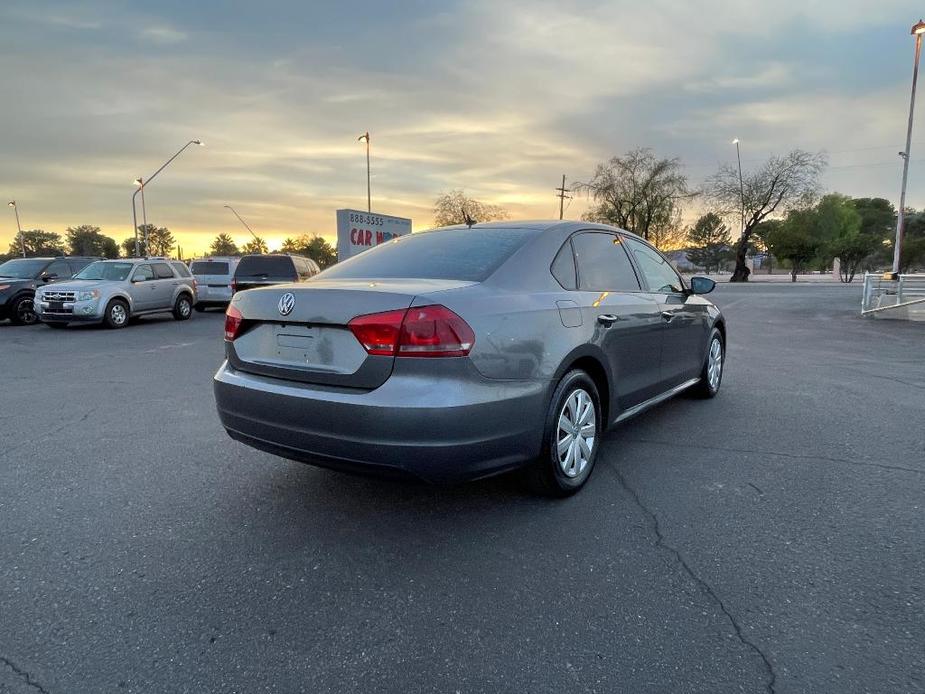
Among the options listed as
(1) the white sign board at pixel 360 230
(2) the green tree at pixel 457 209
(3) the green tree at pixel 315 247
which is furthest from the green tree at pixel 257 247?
(1) the white sign board at pixel 360 230

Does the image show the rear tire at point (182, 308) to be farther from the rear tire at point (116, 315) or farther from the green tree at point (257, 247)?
the green tree at point (257, 247)

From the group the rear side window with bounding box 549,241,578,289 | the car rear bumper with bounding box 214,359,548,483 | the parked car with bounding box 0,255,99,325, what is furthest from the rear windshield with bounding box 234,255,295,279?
the car rear bumper with bounding box 214,359,548,483

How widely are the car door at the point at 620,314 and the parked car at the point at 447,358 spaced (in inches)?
0.7

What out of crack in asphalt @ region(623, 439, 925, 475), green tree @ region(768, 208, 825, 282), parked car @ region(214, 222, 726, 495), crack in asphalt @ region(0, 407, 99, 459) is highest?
green tree @ region(768, 208, 825, 282)

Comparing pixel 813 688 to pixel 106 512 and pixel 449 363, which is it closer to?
pixel 449 363

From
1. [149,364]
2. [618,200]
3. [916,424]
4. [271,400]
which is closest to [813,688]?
[271,400]

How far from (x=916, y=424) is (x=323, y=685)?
5.36 m

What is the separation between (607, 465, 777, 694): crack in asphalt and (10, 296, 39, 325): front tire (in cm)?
1645

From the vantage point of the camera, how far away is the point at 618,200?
55.7 m

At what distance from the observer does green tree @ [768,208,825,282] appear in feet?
182

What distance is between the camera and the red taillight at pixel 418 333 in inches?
108

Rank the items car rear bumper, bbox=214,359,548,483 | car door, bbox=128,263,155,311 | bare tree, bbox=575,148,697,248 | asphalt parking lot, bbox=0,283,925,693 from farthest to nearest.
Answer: bare tree, bbox=575,148,697,248, car door, bbox=128,263,155,311, car rear bumper, bbox=214,359,548,483, asphalt parking lot, bbox=0,283,925,693

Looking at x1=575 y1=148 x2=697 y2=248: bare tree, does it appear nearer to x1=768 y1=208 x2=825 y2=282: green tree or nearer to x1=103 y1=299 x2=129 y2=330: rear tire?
x1=768 y1=208 x2=825 y2=282: green tree

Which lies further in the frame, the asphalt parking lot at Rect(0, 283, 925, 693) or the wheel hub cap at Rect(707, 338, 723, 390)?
the wheel hub cap at Rect(707, 338, 723, 390)
